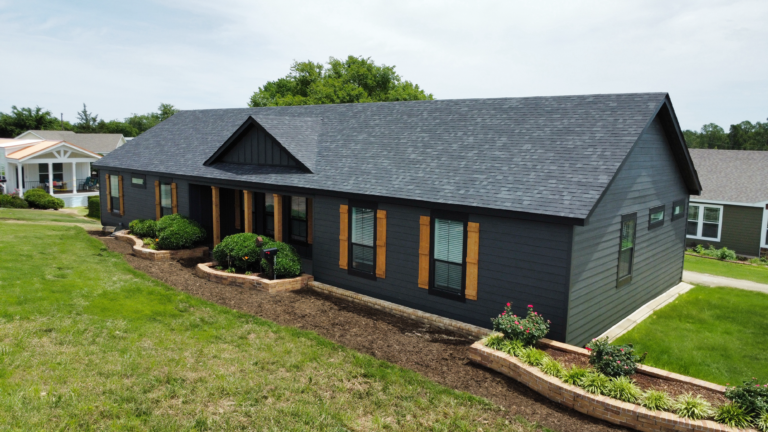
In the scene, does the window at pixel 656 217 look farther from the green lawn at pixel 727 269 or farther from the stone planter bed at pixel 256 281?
the stone planter bed at pixel 256 281

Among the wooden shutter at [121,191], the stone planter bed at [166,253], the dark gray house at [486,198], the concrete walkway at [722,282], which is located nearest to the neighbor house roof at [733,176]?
the concrete walkway at [722,282]

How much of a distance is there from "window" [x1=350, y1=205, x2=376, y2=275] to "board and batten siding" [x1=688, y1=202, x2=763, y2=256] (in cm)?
2151

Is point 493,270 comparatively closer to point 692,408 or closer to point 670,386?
point 670,386

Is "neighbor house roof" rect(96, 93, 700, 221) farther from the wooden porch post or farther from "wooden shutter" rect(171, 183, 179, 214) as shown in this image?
the wooden porch post

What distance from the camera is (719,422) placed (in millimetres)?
6684

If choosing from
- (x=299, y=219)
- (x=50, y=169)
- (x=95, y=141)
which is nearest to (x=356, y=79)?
(x=50, y=169)

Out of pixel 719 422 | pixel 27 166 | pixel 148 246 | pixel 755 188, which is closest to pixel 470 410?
pixel 719 422

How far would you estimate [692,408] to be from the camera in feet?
22.4

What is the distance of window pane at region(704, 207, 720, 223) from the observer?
1022 inches

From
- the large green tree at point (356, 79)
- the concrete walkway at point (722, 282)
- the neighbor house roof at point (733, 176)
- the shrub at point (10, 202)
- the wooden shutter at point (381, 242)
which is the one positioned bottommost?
the concrete walkway at point (722, 282)

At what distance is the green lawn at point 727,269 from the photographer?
727 inches

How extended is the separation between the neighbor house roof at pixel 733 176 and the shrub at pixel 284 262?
886 inches

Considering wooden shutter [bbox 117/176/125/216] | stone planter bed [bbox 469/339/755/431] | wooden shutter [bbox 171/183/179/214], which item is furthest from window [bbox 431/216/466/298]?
wooden shutter [bbox 117/176/125/216]

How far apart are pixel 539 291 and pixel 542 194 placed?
183cm
